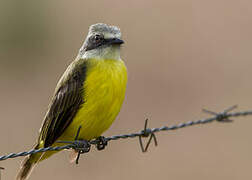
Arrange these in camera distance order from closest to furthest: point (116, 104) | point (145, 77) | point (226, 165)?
1. point (116, 104)
2. point (226, 165)
3. point (145, 77)

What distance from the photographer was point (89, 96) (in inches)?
281

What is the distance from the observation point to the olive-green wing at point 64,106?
23.6 ft

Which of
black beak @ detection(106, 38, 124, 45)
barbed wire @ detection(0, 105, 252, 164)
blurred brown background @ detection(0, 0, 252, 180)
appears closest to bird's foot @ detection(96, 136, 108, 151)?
barbed wire @ detection(0, 105, 252, 164)

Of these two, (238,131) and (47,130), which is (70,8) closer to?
(238,131)

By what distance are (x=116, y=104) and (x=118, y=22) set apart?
12806mm

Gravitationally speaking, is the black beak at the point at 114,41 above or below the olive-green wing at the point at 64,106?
above

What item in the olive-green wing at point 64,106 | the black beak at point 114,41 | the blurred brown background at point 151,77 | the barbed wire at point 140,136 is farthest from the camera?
the blurred brown background at point 151,77

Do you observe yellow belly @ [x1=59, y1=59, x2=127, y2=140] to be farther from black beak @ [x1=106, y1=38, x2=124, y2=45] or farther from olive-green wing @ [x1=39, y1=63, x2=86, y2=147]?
black beak @ [x1=106, y1=38, x2=124, y2=45]

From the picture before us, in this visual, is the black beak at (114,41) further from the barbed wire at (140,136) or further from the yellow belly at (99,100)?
the barbed wire at (140,136)

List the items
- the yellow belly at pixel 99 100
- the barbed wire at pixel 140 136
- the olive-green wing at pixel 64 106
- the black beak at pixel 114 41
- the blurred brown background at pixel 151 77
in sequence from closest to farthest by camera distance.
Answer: the barbed wire at pixel 140 136
the yellow belly at pixel 99 100
the olive-green wing at pixel 64 106
the black beak at pixel 114 41
the blurred brown background at pixel 151 77

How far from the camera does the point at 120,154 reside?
1287cm

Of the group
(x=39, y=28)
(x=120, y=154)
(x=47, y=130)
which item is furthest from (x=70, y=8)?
(x=47, y=130)

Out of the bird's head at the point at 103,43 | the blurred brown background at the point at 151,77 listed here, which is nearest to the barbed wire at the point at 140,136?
the bird's head at the point at 103,43

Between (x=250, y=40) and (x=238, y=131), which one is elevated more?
(x=250, y=40)
